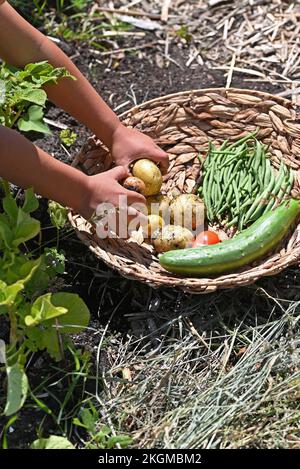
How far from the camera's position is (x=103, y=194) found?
3.16 m

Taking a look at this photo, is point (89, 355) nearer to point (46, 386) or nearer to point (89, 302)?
point (46, 386)

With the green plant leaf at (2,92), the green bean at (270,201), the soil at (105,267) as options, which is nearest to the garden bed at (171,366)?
the soil at (105,267)

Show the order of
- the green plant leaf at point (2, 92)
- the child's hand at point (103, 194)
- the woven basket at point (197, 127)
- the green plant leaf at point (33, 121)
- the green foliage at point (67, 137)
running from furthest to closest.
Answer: the green foliage at point (67, 137), the woven basket at point (197, 127), the child's hand at point (103, 194), the green plant leaf at point (33, 121), the green plant leaf at point (2, 92)

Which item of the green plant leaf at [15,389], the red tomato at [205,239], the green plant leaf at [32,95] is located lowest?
the red tomato at [205,239]

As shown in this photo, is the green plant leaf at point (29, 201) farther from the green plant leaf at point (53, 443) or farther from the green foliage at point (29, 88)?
the green plant leaf at point (53, 443)

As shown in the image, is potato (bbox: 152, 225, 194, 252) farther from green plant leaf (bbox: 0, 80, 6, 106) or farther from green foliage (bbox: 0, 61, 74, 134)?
green plant leaf (bbox: 0, 80, 6, 106)

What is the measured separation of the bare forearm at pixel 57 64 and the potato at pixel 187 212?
0.37m

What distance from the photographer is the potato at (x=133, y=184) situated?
3.29 meters

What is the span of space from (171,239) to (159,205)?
20cm

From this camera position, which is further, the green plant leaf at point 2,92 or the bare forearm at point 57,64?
the bare forearm at point 57,64

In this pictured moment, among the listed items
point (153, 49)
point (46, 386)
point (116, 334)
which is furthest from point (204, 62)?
point (46, 386)

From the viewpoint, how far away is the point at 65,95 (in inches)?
131

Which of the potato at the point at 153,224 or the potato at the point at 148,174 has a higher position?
the potato at the point at 148,174
